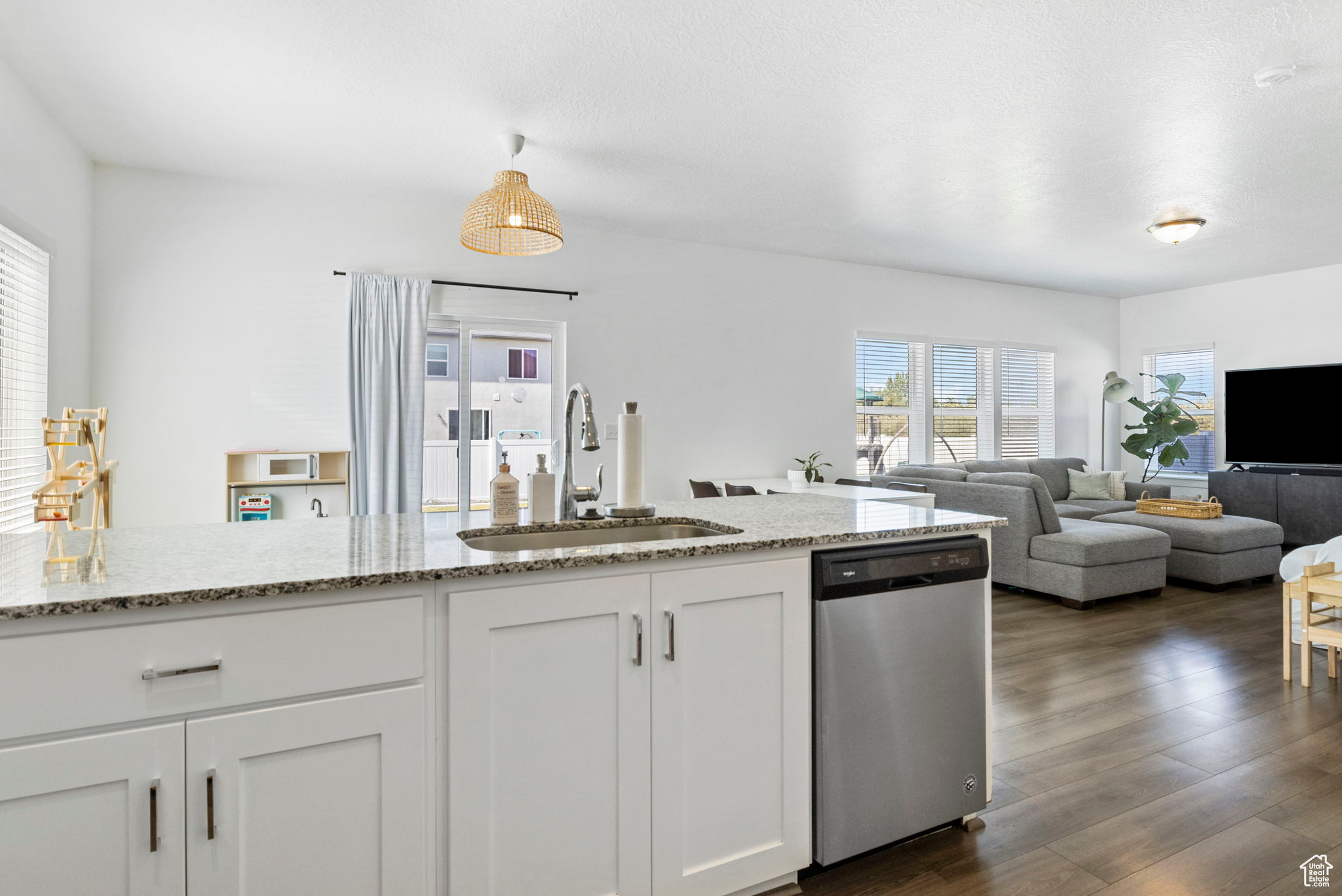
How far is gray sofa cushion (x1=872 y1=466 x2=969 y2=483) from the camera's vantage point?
5746 millimetres

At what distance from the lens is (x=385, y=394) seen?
15.0 ft

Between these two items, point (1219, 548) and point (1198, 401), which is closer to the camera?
point (1219, 548)

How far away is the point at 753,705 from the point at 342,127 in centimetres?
334

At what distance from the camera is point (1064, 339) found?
25.4 feet

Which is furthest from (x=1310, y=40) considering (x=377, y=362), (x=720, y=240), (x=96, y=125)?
(x=96, y=125)

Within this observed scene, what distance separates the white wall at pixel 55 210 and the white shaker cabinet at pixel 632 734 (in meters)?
3.05

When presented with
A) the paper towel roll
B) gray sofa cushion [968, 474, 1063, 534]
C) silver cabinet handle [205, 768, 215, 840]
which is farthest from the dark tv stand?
silver cabinet handle [205, 768, 215, 840]

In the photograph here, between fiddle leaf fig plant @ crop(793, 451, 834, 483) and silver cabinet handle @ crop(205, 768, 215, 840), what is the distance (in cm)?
491

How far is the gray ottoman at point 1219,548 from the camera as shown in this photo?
491cm

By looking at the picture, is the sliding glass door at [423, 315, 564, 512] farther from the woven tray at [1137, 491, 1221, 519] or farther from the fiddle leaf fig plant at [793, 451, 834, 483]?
the woven tray at [1137, 491, 1221, 519]

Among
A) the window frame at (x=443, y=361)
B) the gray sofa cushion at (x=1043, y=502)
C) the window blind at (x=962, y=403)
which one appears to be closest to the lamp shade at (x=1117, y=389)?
the window blind at (x=962, y=403)

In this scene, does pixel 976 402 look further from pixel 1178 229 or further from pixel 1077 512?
pixel 1178 229

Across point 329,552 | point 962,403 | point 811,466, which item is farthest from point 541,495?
point 962,403

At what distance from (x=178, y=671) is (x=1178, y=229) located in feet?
18.9
